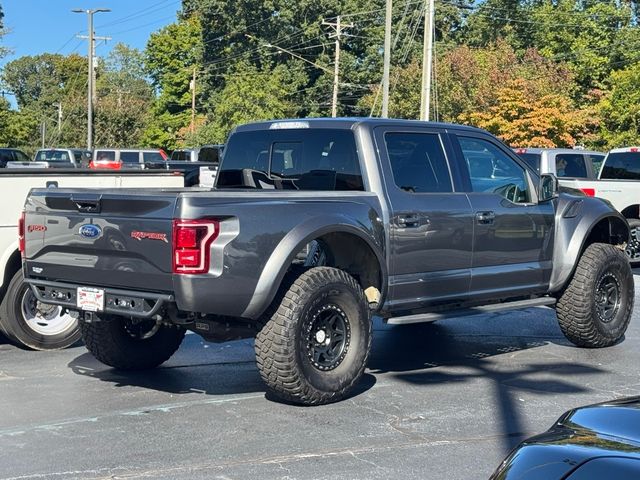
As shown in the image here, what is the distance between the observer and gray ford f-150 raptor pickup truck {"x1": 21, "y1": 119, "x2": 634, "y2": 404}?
6.13m

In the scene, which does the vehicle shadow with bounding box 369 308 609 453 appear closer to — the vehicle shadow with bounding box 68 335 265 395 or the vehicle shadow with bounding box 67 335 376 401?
the vehicle shadow with bounding box 67 335 376 401

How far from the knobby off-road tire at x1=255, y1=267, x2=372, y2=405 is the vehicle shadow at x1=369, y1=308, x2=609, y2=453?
90cm

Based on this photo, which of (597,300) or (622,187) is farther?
(622,187)

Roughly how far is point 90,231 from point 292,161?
197 cm

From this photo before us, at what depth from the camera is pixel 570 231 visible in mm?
8703

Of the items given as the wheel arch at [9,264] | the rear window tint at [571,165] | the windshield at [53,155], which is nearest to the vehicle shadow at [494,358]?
the wheel arch at [9,264]

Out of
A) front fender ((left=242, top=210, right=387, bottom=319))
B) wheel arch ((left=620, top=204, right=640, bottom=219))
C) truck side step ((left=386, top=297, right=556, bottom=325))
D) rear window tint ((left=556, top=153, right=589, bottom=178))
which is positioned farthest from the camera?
rear window tint ((left=556, top=153, right=589, bottom=178))

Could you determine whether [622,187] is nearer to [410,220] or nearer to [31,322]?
[410,220]

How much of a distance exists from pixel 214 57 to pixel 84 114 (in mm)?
10704

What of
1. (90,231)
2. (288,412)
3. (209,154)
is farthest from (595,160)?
(209,154)

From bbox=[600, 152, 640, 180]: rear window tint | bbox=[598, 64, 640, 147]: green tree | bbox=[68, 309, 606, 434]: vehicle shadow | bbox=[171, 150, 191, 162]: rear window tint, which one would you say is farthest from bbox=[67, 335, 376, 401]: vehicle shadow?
bbox=[598, 64, 640, 147]: green tree

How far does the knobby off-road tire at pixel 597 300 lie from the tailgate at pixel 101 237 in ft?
13.6

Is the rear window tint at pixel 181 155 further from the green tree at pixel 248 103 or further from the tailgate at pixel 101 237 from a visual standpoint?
the tailgate at pixel 101 237

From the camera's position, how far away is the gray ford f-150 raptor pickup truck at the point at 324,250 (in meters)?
6.13
